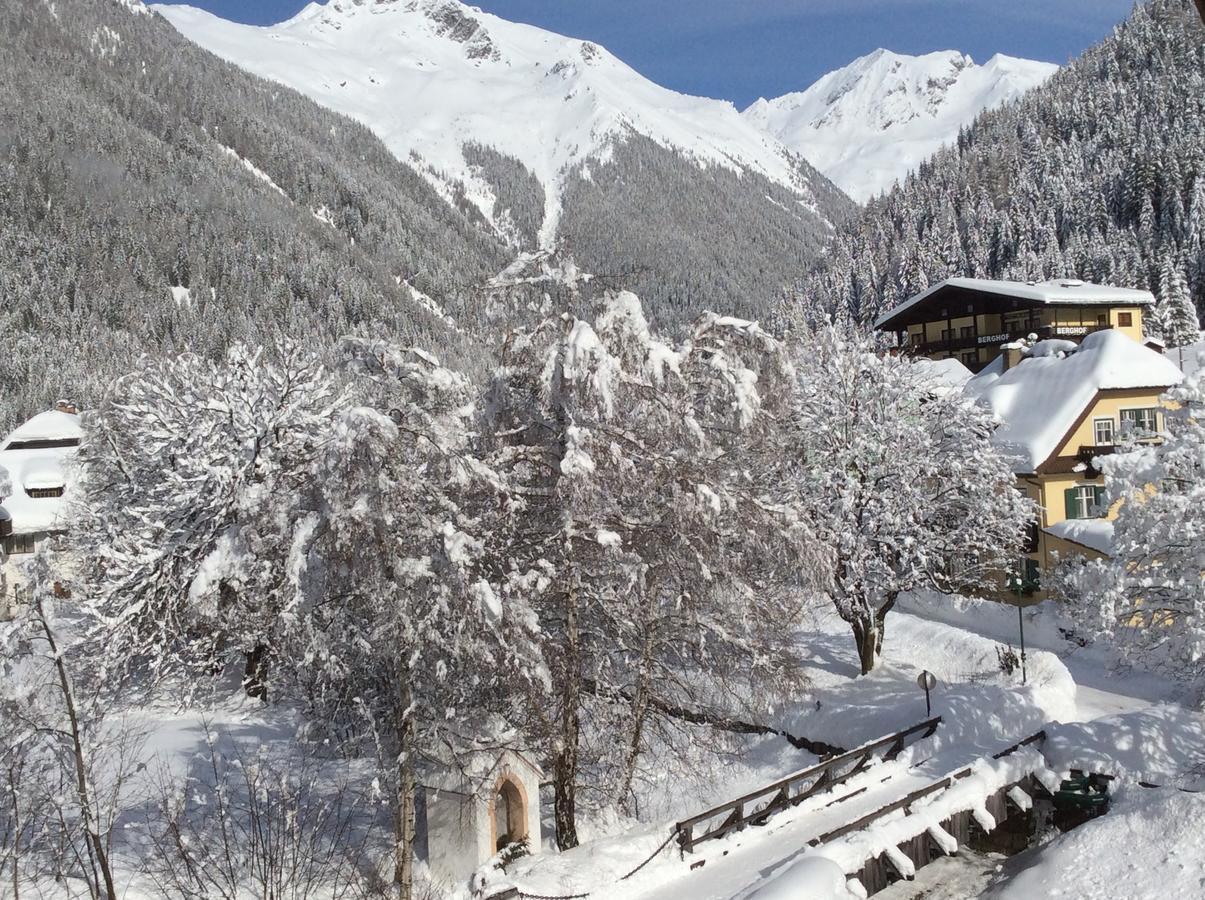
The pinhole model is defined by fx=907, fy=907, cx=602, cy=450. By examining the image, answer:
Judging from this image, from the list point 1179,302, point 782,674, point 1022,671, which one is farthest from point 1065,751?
point 1179,302

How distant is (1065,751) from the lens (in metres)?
21.8

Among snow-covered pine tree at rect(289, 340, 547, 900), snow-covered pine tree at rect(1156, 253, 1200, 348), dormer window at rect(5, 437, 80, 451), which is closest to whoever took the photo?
snow-covered pine tree at rect(289, 340, 547, 900)

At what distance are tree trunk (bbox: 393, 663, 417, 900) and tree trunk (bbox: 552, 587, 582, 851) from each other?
302cm

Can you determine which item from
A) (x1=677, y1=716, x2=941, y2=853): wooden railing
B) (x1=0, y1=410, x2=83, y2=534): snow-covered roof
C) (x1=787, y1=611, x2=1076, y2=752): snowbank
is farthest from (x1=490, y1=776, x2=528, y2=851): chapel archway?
(x1=0, y1=410, x2=83, y2=534): snow-covered roof

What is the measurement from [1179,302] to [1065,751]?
312 feet

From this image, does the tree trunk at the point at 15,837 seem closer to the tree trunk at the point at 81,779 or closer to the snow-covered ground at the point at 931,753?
the tree trunk at the point at 81,779

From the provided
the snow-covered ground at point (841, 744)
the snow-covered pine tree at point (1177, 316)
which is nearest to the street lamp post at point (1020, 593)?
the snow-covered ground at point (841, 744)

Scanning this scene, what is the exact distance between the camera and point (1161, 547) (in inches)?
830

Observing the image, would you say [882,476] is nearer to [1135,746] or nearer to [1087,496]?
[1135,746]

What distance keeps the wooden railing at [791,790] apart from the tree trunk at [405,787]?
17.1 feet

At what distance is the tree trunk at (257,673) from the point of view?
29844 millimetres

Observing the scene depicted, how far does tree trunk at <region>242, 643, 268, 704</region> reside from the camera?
2984 cm

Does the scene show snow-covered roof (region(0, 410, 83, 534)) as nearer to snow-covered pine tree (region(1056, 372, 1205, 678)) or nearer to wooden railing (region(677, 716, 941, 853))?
wooden railing (region(677, 716, 941, 853))

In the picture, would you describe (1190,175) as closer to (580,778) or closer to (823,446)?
(823,446)
